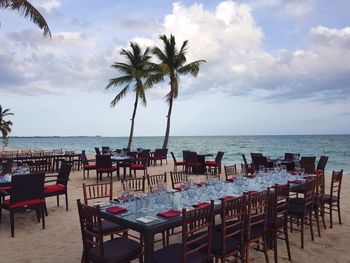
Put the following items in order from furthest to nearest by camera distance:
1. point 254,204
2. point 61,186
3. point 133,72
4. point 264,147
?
point 264,147
point 133,72
point 61,186
point 254,204

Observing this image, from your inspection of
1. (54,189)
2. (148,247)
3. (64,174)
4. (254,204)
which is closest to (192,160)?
(64,174)

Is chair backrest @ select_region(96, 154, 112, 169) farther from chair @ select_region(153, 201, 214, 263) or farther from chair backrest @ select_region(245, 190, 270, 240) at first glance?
chair @ select_region(153, 201, 214, 263)

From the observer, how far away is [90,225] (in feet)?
9.71

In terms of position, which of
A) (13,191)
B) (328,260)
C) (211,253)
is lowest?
(328,260)

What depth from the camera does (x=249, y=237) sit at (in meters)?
3.43

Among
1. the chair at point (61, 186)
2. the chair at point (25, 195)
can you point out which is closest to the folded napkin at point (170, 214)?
the chair at point (25, 195)

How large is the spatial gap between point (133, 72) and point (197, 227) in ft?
57.0

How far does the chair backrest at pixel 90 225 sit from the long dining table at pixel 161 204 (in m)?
0.23

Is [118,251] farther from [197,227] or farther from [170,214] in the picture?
[197,227]

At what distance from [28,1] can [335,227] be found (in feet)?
32.2

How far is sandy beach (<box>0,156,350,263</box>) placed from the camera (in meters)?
3.93

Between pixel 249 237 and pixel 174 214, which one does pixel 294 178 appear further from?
pixel 174 214

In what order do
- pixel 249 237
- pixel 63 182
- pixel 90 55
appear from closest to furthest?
pixel 249 237
pixel 63 182
pixel 90 55

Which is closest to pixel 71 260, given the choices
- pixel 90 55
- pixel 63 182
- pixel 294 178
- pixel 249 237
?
pixel 249 237
